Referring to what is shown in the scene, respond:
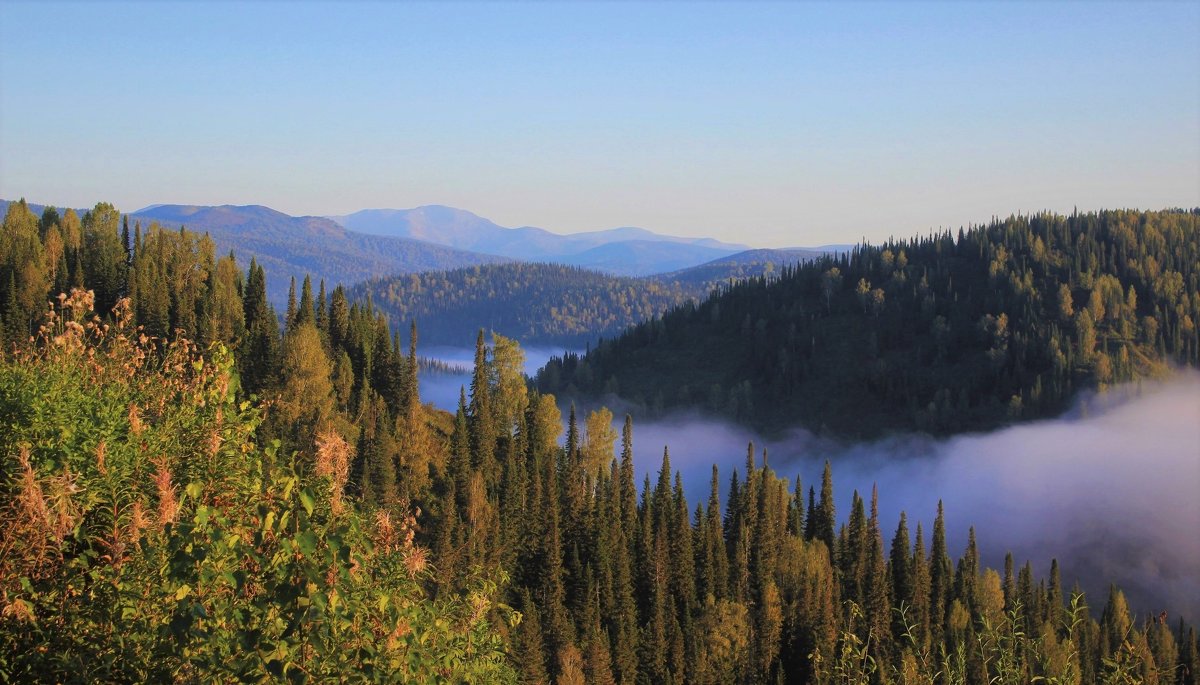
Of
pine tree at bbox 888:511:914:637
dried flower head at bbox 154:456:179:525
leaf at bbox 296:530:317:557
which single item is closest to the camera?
leaf at bbox 296:530:317:557

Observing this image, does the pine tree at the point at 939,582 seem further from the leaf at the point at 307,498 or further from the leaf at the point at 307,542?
the leaf at the point at 307,498

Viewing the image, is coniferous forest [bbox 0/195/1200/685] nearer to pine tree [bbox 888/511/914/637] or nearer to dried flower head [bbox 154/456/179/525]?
dried flower head [bbox 154/456/179/525]

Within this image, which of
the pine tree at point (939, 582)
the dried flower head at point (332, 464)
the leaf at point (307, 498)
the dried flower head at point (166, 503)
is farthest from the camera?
the pine tree at point (939, 582)

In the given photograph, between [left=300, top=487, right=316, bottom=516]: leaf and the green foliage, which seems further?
the green foliage

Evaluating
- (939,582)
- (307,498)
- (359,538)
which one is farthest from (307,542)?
(939,582)

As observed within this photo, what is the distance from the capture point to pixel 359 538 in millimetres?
16203

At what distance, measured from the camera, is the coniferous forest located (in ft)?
49.2

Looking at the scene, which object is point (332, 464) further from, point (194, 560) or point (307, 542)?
point (307, 542)

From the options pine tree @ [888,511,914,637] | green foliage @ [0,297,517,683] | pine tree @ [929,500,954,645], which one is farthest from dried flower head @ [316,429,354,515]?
pine tree @ [888,511,914,637]

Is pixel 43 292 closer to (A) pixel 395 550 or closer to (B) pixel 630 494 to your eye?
(B) pixel 630 494

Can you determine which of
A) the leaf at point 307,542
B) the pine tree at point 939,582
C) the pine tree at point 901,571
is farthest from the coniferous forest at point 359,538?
the pine tree at point 939,582

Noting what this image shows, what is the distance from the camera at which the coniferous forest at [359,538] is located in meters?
15.0

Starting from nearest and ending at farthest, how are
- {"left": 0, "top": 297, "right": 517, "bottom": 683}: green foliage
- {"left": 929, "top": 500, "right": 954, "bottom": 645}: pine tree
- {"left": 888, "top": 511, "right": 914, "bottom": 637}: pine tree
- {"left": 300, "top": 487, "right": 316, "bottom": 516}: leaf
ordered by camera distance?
{"left": 300, "top": 487, "right": 316, "bottom": 516}: leaf → {"left": 0, "top": 297, "right": 517, "bottom": 683}: green foliage → {"left": 929, "top": 500, "right": 954, "bottom": 645}: pine tree → {"left": 888, "top": 511, "right": 914, "bottom": 637}: pine tree

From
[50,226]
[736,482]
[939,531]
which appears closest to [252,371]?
[50,226]
